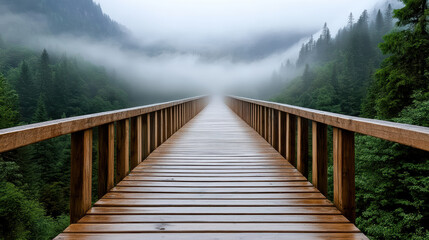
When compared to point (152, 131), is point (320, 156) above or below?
below

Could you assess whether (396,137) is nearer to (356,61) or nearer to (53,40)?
(356,61)

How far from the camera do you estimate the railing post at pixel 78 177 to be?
7.71 ft

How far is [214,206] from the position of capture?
2.65 metres

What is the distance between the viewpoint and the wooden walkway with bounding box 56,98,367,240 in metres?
2.15

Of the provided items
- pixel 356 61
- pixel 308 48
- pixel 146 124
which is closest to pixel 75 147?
pixel 146 124

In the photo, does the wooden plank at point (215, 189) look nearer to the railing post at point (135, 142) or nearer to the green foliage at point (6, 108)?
the railing post at point (135, 142)

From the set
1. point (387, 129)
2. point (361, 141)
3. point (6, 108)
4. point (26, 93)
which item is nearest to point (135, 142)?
point (387, 129)

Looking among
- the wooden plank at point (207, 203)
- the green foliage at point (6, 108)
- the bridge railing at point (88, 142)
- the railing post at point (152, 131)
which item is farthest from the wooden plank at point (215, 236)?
the green foliage at point (6, 108)

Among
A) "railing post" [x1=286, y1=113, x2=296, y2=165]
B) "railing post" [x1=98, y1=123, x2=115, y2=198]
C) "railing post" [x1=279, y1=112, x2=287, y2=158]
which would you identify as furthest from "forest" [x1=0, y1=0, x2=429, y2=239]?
"railing post" [x1=98, y1=123, x2=115, y2=198]

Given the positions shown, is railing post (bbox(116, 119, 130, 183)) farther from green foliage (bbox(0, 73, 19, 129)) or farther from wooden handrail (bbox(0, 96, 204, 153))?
green foliage (bbox(0, 73, 19, 129))

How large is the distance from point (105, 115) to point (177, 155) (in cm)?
216

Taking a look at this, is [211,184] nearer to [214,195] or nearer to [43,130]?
[214,195]

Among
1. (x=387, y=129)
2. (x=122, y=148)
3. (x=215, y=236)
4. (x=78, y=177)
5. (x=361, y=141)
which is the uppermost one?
(x=387, y=129)

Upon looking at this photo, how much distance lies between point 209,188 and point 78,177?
1.24 meters
